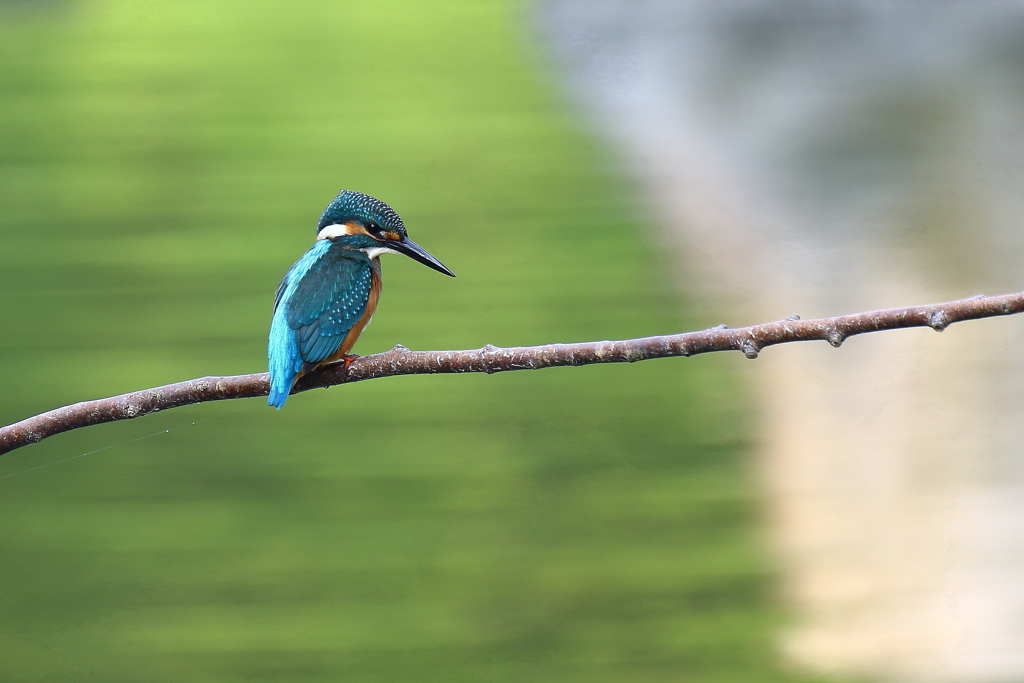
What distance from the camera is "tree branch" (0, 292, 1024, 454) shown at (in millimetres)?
702

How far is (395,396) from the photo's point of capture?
1.65 m

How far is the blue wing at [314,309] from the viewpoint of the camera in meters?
0.93

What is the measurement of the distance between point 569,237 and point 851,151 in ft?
2.08

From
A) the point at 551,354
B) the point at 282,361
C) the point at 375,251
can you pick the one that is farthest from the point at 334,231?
the point at 551,354

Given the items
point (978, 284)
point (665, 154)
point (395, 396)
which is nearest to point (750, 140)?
point (665, 154)

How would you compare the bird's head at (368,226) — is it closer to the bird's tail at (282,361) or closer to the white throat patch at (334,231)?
the white throat patch at (334,231)

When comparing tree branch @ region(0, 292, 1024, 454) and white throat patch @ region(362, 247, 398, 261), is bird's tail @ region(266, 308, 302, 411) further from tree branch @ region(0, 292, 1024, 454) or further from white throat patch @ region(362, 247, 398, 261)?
white throat patch @ region(362, 247, 398, 261)

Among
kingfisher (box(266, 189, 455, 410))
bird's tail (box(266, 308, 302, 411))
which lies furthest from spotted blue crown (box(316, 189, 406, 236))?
bird's tail (box(266, 308, 302, 411))

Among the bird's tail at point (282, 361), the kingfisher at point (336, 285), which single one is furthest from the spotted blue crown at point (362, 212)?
the bird's tail at point (282, 361)

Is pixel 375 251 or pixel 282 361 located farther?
pixel 375 251

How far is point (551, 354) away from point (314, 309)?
1.22ft

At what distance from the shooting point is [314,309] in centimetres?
101

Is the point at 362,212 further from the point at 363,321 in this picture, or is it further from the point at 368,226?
the point at 363,321

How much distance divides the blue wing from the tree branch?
39 mm
